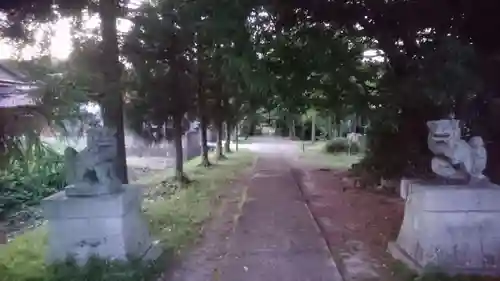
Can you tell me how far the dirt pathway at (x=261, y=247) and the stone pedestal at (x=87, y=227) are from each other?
0.65m

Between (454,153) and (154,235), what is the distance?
11.7 ft

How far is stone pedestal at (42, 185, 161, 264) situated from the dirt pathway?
25.8 inches

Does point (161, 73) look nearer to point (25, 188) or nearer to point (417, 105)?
point (25, 188)

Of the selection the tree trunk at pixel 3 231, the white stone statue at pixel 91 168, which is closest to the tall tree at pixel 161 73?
the tree trunk at pixel 3 231

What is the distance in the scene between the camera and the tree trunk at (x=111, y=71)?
7.02 metres

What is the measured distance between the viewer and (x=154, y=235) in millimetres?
6238

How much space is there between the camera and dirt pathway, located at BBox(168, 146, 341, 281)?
4766mm

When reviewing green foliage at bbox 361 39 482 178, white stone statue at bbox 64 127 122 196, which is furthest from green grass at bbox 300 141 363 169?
white stone statue at bbox 64 127 122 196

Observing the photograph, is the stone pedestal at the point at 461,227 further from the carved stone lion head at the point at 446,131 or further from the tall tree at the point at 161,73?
the tall tree at the point at 161,73

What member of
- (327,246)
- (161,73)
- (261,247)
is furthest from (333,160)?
(261,247)

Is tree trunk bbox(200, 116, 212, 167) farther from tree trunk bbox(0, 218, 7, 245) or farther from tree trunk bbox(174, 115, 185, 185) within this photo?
tree trunk bbox(0, 218, 7, 245)

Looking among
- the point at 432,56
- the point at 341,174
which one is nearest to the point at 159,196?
the point at 341,174

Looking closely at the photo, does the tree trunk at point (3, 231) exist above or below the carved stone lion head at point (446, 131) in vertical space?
below

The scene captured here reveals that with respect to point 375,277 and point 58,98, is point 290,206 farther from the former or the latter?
point 58,98
